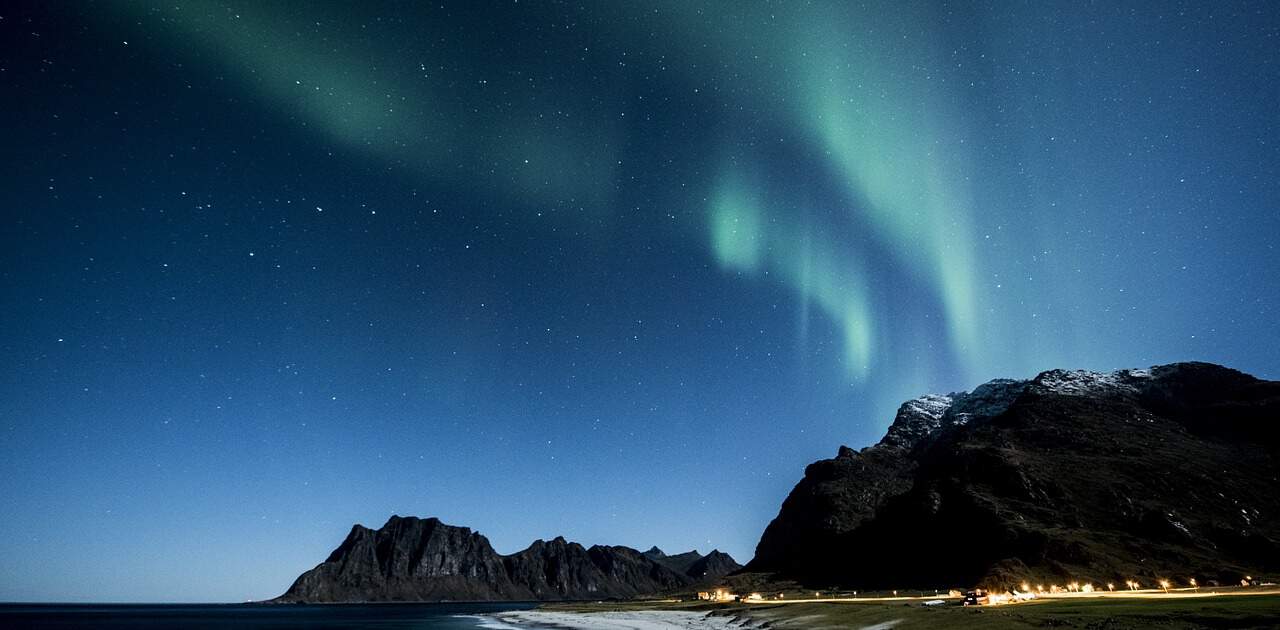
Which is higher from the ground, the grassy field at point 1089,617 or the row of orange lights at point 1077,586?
the grassy field at point 1089,617

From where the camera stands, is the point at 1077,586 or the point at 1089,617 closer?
the point at 1089,617

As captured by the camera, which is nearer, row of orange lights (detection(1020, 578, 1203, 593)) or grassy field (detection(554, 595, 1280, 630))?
grassy field (detection(554, 595, 1280, 630))

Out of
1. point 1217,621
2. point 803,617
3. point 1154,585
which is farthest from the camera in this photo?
point 1154,585

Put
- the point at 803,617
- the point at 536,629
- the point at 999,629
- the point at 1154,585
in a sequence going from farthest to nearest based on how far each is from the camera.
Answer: the point at 1154,585 → the point at 536,629 → the point at 803,617 → the point at 999,629

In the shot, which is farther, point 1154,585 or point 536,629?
point 1154,585

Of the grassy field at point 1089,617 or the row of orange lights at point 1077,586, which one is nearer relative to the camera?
the grassy field at point 1089,617

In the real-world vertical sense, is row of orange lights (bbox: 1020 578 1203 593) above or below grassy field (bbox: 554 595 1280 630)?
below

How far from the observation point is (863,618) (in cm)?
7156

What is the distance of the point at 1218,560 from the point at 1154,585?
35049 mm

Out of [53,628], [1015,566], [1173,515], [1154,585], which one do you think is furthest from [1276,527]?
[53,628]

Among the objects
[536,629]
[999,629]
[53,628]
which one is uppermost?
[999,629]

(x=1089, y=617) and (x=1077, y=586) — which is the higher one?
(x=1089, y=617)

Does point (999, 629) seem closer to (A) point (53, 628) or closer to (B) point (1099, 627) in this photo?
(B) point (1099, 627)

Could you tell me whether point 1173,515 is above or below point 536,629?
above
